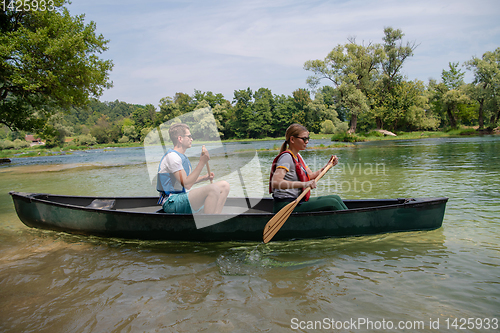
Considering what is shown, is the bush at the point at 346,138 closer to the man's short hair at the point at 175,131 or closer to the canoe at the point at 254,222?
the canoe at the point at 254,222

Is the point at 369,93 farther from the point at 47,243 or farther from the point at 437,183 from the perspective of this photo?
the point at 47,243

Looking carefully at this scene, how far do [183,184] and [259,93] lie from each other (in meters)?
76.9

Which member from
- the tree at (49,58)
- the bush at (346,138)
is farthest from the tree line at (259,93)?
the bush at (346,138)

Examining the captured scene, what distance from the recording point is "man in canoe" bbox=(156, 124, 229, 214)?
3.99 meters

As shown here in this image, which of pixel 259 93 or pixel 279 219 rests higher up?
pixel 259 93

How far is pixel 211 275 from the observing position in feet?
11.9

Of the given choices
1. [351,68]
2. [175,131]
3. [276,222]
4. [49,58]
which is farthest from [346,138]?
[175,131]

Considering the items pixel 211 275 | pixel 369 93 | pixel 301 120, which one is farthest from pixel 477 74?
pixel 211 275

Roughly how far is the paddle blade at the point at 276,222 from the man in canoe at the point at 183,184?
828mm

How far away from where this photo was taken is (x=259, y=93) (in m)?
78.3

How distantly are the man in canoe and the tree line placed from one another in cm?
562

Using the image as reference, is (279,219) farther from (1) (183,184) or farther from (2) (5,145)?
(2) (5,145)

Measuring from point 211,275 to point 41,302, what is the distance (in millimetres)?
1800

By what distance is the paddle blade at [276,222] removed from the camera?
159 inches
